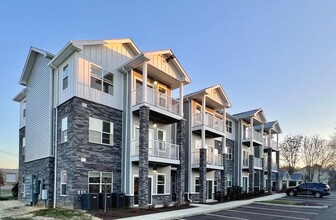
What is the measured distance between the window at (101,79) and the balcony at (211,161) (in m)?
10.7

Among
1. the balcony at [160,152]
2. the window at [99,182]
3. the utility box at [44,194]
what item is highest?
the balcony at [160,152]

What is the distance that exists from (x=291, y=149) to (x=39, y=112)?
60.7 m

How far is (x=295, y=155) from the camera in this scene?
70062mm

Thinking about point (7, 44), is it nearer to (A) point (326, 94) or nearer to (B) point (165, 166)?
(B) point (165, 166)

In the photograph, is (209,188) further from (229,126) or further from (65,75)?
(65,75)

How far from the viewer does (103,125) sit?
19109mm

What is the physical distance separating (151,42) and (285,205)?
56.6 ft

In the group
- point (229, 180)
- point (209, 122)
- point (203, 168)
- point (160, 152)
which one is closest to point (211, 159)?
point (203, 168)

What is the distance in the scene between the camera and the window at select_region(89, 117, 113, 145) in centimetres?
1845

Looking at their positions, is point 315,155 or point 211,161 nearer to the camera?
point 211,161

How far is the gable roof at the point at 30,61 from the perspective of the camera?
70.3ft

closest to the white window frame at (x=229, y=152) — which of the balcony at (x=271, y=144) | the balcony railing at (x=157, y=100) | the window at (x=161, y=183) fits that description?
the balcony at (x=271, y=144)

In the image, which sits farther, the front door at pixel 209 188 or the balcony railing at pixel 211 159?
the front door at pixel 209 188

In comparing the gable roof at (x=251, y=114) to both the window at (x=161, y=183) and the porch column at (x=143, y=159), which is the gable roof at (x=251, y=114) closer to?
the window at (x=161, y=183)
